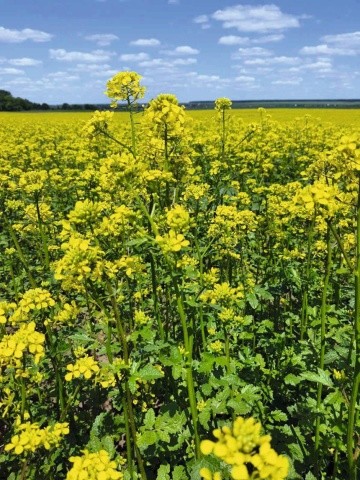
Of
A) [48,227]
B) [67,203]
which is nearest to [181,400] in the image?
[48,227]

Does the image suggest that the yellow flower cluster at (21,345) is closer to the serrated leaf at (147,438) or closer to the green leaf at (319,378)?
the serrated leaf at (147,438)

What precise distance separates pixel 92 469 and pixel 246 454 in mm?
986

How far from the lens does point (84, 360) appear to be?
8.92 ft

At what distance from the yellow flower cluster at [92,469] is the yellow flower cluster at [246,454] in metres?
0.87

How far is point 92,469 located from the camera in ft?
6.40

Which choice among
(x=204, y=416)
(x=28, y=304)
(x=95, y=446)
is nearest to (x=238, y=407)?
(x=204, y=416)

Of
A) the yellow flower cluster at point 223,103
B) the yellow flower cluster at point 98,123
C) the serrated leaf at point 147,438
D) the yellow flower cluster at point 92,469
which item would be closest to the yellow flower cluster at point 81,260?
the yellow flower cluster at point 92,469

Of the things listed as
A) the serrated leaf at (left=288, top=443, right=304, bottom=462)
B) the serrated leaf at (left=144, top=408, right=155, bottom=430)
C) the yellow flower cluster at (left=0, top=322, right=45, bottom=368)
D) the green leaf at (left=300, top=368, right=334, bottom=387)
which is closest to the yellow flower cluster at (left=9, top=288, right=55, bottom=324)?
the yellow flower cluster at (left=0, top=322, right=45, bottom=368)

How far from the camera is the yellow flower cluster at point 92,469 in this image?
1.90 metres

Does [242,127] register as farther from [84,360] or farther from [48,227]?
[84,360]

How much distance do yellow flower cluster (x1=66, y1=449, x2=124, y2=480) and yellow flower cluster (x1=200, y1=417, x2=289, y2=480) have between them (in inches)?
34.2

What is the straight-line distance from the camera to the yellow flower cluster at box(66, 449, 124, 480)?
74.8 inches

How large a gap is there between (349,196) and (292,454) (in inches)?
73.1

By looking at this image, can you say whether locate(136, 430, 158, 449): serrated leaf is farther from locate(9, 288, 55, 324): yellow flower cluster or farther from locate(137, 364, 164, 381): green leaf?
locate(9, 288, 55, 324): yellow flower cluster
